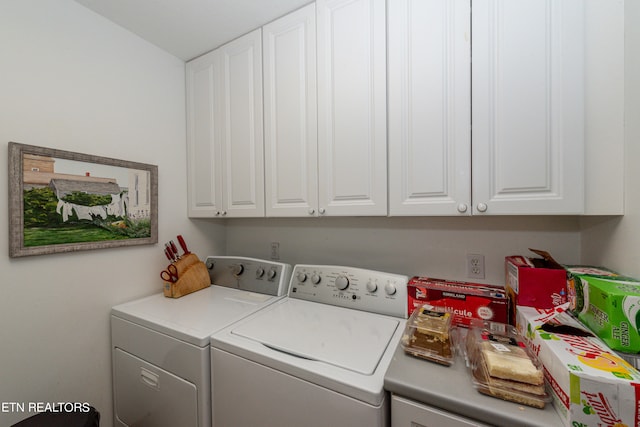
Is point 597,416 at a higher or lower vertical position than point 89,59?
lower

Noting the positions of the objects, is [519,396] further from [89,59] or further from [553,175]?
[89,59]

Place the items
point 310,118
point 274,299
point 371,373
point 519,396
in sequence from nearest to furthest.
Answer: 1. point 519,396
2. point 371,373
3. point 310,118
4. point 274,299

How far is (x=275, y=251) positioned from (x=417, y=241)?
996 millimetres

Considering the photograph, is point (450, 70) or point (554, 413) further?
point (450, 70)

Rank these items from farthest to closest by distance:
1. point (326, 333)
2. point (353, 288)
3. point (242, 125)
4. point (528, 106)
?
point (242, 125)
point (353, 288)
point (326, 333)
point (528, 106)

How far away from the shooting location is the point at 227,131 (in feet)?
5.07

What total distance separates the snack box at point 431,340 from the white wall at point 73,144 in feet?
5.04

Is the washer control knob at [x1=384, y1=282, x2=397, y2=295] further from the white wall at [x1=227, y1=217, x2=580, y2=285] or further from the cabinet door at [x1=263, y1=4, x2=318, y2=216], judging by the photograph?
the cabinet door at [x1=263, y1=4, x2=318, y2=216]

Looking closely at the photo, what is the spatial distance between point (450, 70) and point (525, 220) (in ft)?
2.58

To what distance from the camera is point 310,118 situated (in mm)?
1271

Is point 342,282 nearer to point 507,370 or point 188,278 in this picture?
point 507,370

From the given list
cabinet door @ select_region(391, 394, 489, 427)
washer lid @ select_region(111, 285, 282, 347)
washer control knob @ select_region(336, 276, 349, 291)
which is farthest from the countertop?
washer lid @ select_region(111, 285, 282, 347)

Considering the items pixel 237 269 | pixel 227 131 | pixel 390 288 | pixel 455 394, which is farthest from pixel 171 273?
pixel 455 394

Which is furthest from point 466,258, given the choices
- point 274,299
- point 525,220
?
point 274,299
